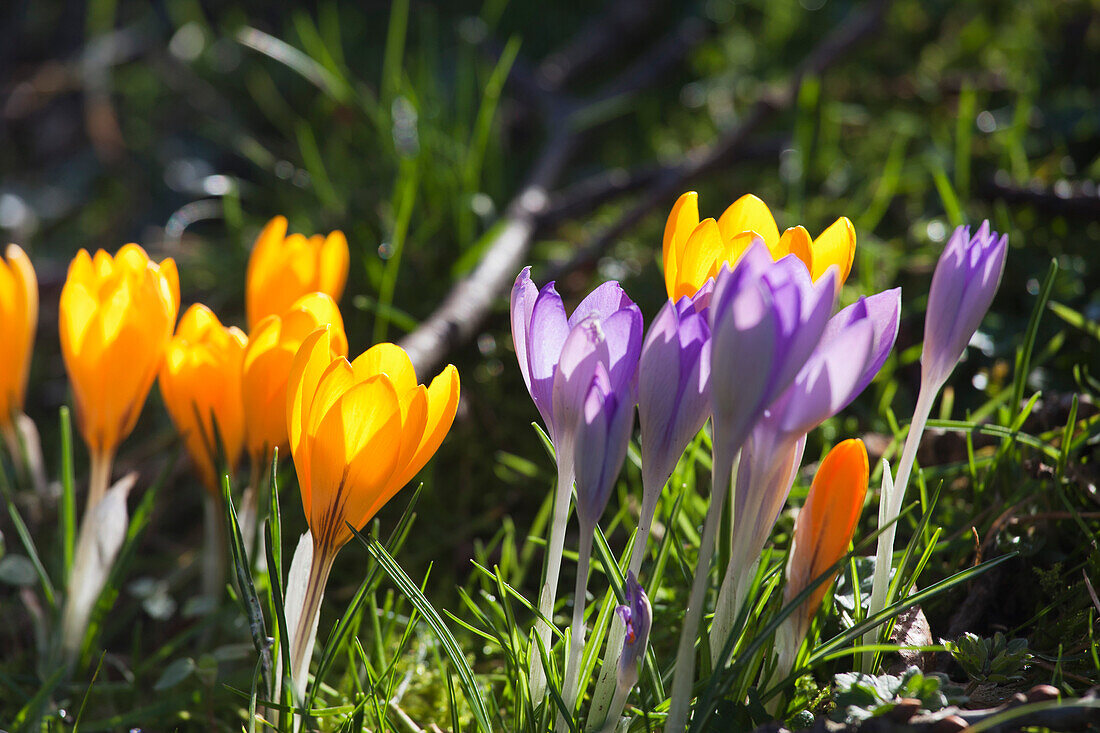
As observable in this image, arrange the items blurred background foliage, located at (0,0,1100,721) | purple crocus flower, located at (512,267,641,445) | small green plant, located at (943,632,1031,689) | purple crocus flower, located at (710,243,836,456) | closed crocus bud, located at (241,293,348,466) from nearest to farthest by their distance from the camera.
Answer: purple crocus flower, located at (710,243,836,456)
purple crocus flower, located at (512,267,641,445)
small green plant, located at (943,632,1031,689)
closed crocus bud, located at (241,293,348,466)
blurred background foliage, located at (0,0,1100,721)

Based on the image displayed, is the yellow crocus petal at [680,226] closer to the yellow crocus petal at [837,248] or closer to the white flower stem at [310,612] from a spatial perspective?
the yellow crocus petal at [837,248]

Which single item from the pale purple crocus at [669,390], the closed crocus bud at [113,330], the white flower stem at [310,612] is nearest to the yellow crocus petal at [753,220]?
the pale purple crocus at [669,390]

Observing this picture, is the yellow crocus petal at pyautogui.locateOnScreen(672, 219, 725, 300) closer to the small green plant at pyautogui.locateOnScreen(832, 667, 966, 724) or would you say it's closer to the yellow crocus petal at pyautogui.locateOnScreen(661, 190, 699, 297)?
the yellow crocus petal at pyautogui.locateOnScreen(661, 190, 699, 297)

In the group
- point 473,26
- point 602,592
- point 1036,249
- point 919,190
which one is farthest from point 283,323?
point 473,26

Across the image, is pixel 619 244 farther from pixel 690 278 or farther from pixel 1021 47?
pixel 1021 47

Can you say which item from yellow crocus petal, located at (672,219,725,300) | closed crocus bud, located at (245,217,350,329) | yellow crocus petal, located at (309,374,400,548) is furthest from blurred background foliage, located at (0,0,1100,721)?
yellow crocus petal, located at (309,374,400,548)
